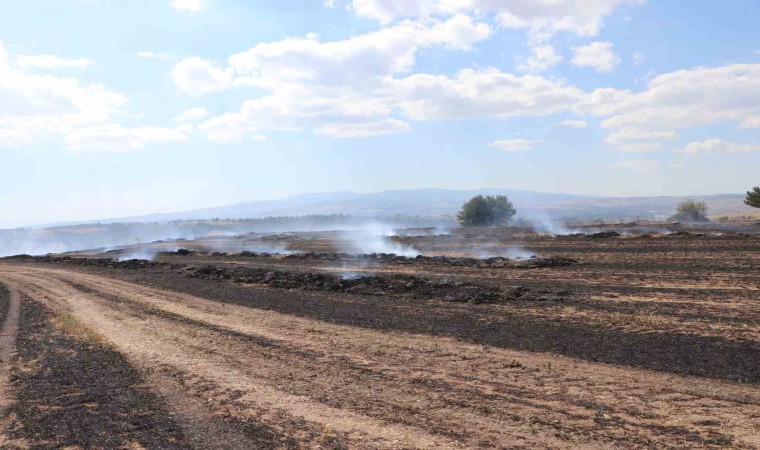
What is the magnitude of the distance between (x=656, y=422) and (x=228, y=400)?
6.50 metres

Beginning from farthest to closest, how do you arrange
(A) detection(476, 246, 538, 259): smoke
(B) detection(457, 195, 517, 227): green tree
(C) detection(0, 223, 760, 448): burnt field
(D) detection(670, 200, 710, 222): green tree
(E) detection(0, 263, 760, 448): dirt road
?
(B) detection(457, 195, 517, 227): green tree < (D) detection(670, 200, 710, 222): green tree < (A) detection(476, 246, 538, 259): smoke < (C) detection(0, 223, 760, 448): burnt field < (E) detection(0, 263, 760, 448): dirt road

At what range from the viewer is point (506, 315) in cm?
1555

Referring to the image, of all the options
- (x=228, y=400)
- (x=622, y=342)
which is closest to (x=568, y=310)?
(x=622, y=342)

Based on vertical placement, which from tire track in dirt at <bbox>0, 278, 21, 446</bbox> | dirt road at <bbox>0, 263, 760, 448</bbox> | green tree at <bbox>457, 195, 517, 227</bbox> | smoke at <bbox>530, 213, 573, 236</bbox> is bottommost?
dirt road at <bbox>0, 263, 760, 448</bbox>

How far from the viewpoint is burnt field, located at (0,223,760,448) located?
23.9 feet

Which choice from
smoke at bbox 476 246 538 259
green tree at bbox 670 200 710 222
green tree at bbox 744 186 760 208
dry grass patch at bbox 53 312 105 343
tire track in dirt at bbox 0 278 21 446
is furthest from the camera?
green tree at bbox 670 200 710 222

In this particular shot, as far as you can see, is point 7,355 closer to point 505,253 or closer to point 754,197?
point 505,253

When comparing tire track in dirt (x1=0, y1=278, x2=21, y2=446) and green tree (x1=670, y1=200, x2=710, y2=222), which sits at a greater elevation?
green tree (x1=670, y1=200, x2=710, y2=222)

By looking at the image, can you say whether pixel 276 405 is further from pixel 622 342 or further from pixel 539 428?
pixel 622 342

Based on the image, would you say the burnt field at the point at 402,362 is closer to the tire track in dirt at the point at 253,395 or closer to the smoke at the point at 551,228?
the tire track in dirt at the point at 253,395

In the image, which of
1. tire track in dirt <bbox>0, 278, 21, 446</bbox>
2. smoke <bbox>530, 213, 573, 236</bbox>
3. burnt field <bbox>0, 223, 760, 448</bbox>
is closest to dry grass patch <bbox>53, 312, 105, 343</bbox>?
burnt field <bbox>0, 223, 760, 448</bbox>

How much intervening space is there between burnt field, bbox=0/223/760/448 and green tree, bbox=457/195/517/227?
161ft

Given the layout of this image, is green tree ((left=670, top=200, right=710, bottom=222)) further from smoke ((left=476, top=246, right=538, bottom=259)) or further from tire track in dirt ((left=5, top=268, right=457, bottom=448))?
tire track in dirt ((left=5, top=268, right=457, bottom=448))

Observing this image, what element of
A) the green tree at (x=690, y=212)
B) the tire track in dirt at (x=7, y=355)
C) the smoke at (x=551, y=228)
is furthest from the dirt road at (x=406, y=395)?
the green tree at (x=690, y=212)
